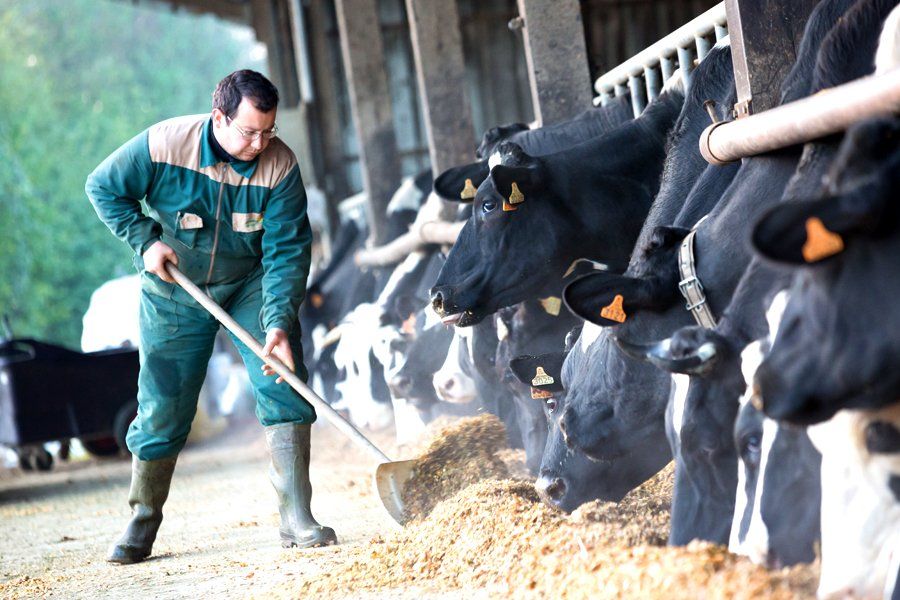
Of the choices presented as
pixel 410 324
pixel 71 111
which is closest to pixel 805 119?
pixel 410 324

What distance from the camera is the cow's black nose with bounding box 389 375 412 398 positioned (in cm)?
775

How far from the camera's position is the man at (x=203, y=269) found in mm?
5043

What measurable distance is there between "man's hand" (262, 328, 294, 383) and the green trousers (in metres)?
0.17

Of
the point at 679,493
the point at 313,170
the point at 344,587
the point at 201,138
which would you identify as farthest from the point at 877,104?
the point at 313,170

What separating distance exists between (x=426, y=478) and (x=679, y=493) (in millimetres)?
1554

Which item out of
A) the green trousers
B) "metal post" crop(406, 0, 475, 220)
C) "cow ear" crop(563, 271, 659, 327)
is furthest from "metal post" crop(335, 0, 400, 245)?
"cow ear" crop(563, 271, 659, 327)

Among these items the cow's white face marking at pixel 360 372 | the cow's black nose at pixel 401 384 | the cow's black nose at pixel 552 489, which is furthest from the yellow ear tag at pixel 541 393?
the cow's white face marking at pixel 360 372

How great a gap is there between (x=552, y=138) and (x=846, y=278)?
12.6ft

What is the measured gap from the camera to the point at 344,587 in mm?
3828

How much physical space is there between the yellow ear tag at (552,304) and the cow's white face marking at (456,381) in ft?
2.87

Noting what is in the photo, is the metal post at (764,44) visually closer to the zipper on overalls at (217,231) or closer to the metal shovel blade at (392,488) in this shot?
the metal shovel blade at (392,488)

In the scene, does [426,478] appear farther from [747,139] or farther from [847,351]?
[847,351]

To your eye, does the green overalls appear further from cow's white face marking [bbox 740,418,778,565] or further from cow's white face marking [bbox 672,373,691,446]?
cow's white face marking [bbox 740,418,778,565]

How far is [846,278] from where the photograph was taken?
2664mm
